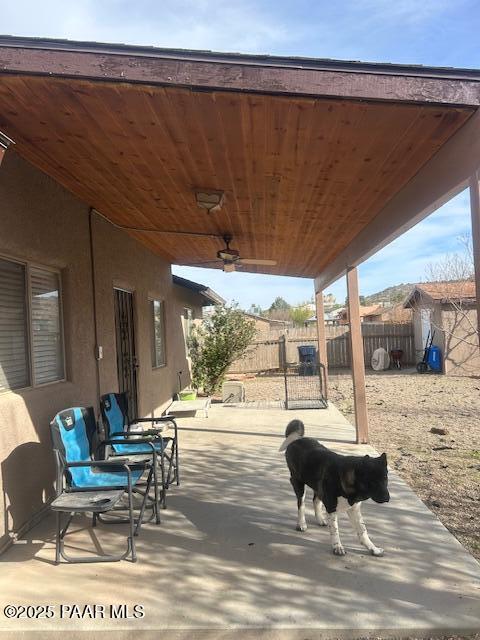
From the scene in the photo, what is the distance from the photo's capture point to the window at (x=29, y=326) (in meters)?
3.76

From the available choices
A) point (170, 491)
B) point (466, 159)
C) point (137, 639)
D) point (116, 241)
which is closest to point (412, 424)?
point (170, 491)

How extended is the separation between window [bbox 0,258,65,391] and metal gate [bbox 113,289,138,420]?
6.82 feet

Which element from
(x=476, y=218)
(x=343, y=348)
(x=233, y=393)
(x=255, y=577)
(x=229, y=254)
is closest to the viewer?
(x=476, y=218)

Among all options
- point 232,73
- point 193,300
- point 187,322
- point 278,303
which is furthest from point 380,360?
point 278,303

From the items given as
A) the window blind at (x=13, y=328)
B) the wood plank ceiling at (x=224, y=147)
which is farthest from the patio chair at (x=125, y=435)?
the wood plank ceiling at (x=224, y=147)

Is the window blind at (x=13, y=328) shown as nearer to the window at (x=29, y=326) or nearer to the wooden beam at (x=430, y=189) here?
the window at (x=29, y=326)

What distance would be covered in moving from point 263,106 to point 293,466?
8.27ft

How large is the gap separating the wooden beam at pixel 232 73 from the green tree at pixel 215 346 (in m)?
10.4

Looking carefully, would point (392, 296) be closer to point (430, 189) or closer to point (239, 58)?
point (430, 189)

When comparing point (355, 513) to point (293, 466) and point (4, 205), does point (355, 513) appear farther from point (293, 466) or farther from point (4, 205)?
point (4, 205)

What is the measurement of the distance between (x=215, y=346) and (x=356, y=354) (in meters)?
6.57

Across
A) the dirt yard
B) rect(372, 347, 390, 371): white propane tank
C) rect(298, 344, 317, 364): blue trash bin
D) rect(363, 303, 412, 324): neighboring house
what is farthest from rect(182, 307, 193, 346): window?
rect(363, 303, 412, 324): neighboring house

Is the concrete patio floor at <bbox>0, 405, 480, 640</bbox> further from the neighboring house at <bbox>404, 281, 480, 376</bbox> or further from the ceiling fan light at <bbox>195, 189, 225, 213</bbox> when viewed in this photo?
the neighboring house at <bbox>404, 281, 480, 376</bbox>

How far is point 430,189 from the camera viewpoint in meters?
3.55
